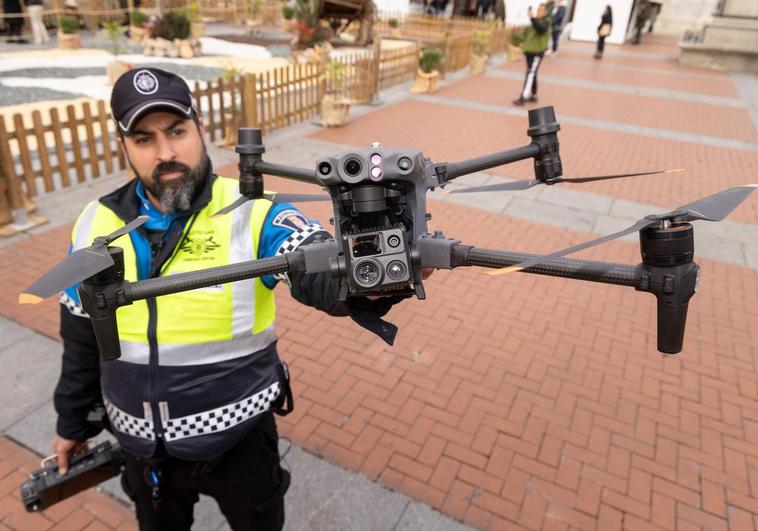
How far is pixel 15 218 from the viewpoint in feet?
20.3

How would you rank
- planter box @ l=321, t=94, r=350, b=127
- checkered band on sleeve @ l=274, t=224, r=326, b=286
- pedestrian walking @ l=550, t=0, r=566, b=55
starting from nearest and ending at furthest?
checkered band on sleeve @ l=274, t=224, r=326, b=286, planter box @ l=321, t=94, r=350, b=127, pedestrian walking @ l=550, t=0, r=566, b=55

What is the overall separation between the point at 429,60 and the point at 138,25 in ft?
37.7

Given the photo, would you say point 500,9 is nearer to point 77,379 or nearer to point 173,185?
point 173,185

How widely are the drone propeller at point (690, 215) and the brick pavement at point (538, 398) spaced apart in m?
2.46

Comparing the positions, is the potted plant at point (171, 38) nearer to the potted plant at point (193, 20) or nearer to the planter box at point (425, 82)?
the potted plant at point (193, 20)

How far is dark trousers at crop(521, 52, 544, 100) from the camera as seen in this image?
40.5 feet

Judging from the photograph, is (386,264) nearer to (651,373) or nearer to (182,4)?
(651,373)

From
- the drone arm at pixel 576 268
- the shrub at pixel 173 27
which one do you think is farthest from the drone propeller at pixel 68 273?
the shrub at pixel 173 27

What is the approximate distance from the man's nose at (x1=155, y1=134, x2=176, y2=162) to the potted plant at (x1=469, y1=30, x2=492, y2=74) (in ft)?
55.3

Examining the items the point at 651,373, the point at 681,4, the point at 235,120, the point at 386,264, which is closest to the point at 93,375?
the point at 386,264

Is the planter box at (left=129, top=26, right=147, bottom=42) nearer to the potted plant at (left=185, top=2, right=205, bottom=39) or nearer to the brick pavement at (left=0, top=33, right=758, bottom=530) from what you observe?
the potted plant at (left=185, top=2, right=205, bottom=39)

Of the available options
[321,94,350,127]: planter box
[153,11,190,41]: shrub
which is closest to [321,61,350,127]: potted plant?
[321,94,350,127]: planter box

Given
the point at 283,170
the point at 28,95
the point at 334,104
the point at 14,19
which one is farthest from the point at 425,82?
the point at 14,19

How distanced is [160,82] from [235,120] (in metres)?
7.88
